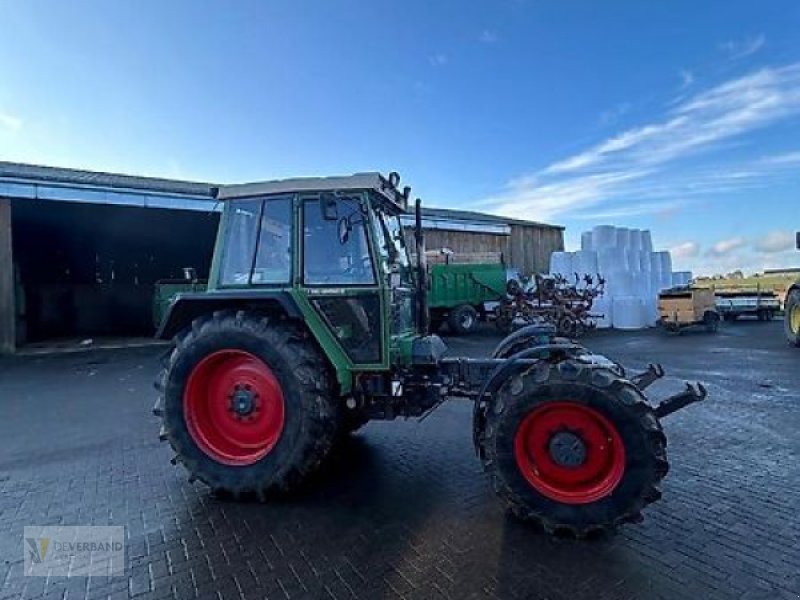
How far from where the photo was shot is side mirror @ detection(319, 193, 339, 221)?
12.0 feet

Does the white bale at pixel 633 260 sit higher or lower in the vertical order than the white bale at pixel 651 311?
higher

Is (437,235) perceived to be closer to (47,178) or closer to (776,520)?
(47,178)

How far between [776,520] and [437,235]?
646 inches

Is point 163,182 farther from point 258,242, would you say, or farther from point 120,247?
point 258,242

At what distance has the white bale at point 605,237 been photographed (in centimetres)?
1717

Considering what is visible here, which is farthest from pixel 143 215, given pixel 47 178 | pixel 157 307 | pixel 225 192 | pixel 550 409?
pixel 550 409

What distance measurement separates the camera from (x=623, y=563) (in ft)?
8.92

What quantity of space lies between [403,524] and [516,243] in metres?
20.1

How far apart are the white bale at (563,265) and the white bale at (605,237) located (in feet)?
3.35

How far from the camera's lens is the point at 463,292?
15.9m

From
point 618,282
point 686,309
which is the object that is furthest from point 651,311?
point 686,309

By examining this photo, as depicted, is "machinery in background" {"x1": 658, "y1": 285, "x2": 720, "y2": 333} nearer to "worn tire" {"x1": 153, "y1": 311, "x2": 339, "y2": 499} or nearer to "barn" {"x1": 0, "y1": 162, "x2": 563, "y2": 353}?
"barn" {"x1": 0, "y1": 162, "x2": 563, "y2": 353}

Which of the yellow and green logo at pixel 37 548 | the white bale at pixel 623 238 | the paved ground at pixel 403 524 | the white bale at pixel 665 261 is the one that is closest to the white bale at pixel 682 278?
the white bale at pixel 665 261

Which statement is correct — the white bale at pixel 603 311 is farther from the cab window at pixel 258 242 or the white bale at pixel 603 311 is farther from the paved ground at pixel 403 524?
the cab window at pixel 258 242
